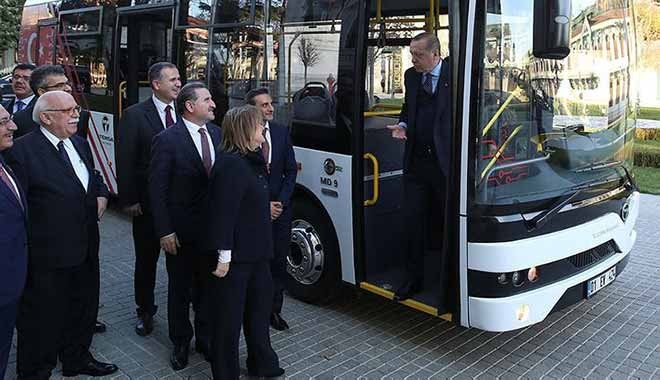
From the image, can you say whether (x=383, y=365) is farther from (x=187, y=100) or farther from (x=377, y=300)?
(x=187, y=100)

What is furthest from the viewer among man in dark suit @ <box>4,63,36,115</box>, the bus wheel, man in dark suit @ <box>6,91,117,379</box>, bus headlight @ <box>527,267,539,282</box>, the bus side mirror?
man in dark suit @ <box>4,63,36,115</box>

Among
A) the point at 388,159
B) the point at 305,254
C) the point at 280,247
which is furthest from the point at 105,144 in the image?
the point at 388,159

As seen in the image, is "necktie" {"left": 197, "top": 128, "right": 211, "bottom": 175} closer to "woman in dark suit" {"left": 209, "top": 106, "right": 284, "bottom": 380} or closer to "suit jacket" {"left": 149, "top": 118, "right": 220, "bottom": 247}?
"suit jacket" {"left": 149, "top": 118, "right": 220, "bottom": 247}

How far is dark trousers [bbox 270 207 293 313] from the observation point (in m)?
4.54

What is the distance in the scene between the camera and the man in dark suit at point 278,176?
4.26m

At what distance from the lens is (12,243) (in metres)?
3.03

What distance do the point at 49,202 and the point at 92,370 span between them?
1178 mm

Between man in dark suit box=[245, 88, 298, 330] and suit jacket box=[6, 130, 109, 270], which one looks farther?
man in dark suit box=[245, 88, 298, 330]

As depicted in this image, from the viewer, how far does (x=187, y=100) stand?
3.83m

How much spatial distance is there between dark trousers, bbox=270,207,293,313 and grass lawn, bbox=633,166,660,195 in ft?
26.4

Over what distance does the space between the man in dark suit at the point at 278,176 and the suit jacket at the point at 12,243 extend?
1561mm

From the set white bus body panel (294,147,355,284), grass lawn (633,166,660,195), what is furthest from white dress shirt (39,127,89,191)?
grass lawn (633,166,660,195)

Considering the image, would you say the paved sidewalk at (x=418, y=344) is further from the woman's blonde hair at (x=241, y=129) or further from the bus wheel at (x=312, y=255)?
the woman's blonde hair at (x=241, y=129)

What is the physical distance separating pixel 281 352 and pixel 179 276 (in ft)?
2.88
